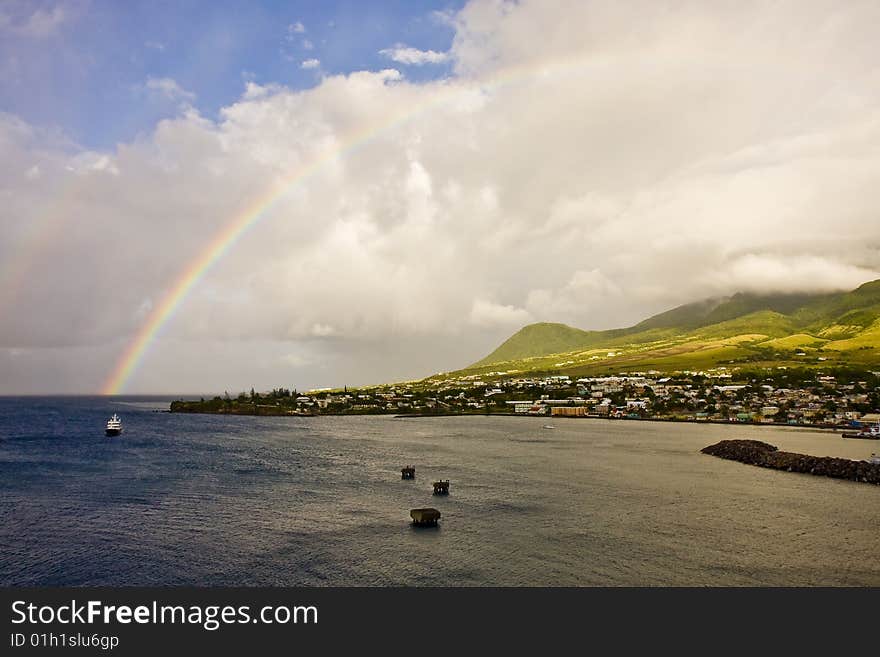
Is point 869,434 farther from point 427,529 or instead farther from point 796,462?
point 427,529

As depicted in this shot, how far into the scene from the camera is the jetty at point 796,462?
73875 mm

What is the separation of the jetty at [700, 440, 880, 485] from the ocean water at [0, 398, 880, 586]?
3.76 m

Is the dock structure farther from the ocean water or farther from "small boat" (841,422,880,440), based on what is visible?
"small boat" (841,422,880,440)

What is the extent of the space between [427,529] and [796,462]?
62.0m

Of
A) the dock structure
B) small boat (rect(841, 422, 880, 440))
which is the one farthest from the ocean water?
small boat (rect(841, 422, 880, 440))

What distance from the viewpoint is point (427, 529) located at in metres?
47.8

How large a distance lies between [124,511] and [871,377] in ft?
740

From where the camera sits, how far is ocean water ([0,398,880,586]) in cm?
3681

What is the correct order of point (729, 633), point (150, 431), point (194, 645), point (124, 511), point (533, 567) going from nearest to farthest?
point (194, 645) → point (729, 633) → point (533, 567) → point (124, 511) → point (150, 431)

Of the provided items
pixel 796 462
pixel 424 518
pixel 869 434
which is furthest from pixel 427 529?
pixel 869 434

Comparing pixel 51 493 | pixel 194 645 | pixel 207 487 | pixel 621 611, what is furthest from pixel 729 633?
pixel 51 493

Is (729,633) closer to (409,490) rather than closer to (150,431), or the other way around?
(409,490)

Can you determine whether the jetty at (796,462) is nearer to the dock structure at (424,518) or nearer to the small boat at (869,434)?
the small boat at (869,434)

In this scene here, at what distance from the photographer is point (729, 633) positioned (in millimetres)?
26297
